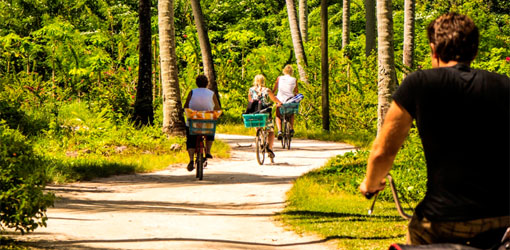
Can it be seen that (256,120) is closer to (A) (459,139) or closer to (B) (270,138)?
(B) (270,138)

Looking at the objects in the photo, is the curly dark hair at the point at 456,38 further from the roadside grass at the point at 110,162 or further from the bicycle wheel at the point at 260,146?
the bicycle wheel at the point at 260,146

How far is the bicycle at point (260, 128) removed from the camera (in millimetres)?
16641

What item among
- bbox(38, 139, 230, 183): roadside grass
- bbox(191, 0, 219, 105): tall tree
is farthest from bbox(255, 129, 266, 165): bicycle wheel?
bbox(191, 0, 219, 105): tall tree

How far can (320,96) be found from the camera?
89.1 feet

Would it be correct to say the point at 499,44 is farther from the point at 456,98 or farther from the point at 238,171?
the point at 456,98

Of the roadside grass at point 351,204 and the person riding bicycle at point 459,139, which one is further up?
the person riding bicycle at point 459,139

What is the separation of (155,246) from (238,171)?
7.74 meters

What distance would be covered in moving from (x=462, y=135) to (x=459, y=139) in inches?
0.9

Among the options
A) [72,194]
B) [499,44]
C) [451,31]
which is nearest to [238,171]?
[72,194]

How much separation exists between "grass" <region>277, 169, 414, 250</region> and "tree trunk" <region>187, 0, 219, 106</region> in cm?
1406

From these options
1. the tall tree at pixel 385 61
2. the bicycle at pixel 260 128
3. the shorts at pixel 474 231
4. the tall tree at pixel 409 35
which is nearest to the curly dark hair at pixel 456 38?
the shorts at pixel 474 231

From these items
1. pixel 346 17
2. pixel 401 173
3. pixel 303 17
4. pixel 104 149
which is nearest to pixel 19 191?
pixel 401 173

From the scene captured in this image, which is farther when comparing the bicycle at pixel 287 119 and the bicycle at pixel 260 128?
the bicycle at pixel 287 119

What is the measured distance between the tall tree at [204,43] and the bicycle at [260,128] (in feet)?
33.3
